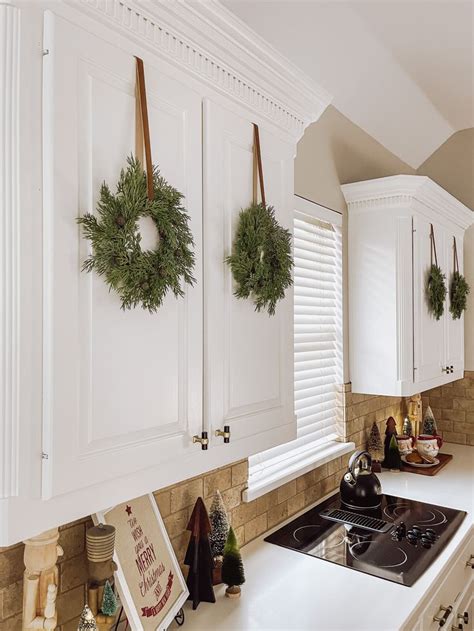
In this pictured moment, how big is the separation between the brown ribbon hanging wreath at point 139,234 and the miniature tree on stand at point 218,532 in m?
0.85

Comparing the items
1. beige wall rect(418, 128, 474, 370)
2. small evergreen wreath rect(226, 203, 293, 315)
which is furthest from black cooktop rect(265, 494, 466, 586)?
beige wall rect(418, 128, 474, 370)

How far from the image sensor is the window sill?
190 centimetres

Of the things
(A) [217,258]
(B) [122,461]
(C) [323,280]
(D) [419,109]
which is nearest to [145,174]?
(A) [217,258]

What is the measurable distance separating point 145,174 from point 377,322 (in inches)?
68.8

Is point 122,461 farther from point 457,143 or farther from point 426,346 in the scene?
point 457,143

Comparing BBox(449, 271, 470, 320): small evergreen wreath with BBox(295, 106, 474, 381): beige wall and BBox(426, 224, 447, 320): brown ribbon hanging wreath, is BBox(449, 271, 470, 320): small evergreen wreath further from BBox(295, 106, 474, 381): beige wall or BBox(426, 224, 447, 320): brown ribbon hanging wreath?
BBox(295, 106, 474, 381): beige wall

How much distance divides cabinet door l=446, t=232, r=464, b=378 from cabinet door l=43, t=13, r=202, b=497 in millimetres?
2154

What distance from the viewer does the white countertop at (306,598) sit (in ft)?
4.48

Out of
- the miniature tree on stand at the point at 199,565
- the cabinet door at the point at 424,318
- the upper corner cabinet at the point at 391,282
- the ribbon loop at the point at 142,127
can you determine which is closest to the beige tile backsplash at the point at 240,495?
the miniature tree on stand at the point at 199,565

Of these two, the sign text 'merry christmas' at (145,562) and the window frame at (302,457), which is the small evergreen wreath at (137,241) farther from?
the window frame at (302,457)

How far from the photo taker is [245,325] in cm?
127

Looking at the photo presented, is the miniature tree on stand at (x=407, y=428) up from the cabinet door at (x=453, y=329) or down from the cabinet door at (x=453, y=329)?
down

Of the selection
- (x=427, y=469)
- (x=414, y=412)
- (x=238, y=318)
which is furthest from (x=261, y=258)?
(x=414, y=412)

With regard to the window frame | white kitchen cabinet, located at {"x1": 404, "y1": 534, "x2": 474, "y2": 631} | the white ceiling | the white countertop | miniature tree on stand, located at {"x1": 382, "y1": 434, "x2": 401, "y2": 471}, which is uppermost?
the white ceiling
